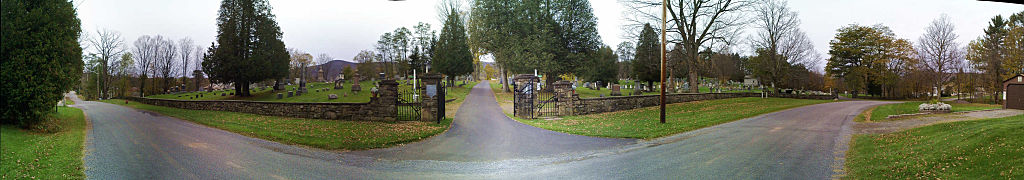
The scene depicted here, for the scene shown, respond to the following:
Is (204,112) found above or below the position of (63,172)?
above

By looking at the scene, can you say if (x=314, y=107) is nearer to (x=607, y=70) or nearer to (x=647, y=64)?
(x=647, y=64)

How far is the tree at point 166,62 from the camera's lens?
3636mm

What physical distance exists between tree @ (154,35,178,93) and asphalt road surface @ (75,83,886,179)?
1.31 feet

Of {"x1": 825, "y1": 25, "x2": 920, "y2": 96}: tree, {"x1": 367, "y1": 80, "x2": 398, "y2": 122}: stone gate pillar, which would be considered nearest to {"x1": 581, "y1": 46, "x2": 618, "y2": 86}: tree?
{"x1": 825, "y1": 25, "x2": 920, "y2": 96}: tree

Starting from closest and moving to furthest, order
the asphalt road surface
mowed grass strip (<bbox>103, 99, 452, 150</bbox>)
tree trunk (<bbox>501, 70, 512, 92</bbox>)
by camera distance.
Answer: the asphalt road surface, mowed grass strip (<bbox>103, 99, 452, 150</bbox>), tree trunk (<bbox>501, 70, 512, 92</bbox>)

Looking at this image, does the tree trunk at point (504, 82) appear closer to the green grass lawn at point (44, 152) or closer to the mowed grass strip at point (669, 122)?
the mowed grass strip at point (669, 122)

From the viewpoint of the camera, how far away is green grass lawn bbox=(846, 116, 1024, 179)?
3.93 meters

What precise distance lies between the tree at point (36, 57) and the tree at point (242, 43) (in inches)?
63.4

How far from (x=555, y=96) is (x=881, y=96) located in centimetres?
→ 1037

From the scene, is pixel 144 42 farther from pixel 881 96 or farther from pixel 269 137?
pixel 881 96

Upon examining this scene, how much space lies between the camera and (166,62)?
12.2 ft

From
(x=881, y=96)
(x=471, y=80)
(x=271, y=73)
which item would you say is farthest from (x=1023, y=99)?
(x=271, y=73)

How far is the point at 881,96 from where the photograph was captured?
11.4m

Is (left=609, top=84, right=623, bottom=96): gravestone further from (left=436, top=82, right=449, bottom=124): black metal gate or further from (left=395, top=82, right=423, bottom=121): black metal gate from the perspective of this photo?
(left=395, top=82, right=423, bottom=121): black metal gate
